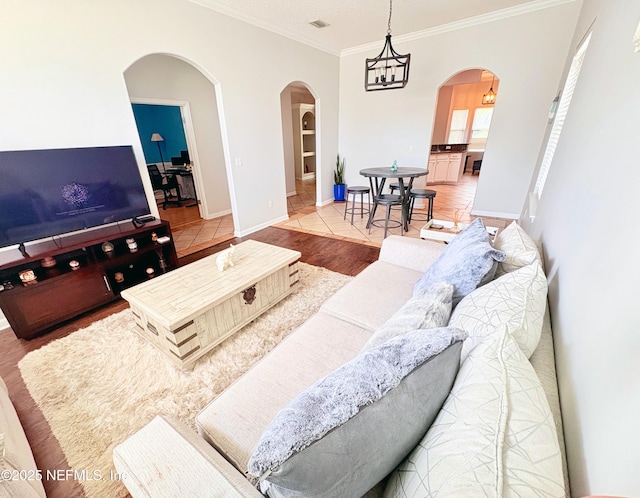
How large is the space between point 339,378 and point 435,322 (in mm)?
528

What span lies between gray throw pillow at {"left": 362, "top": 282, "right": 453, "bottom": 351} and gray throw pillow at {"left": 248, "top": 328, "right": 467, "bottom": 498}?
243mm

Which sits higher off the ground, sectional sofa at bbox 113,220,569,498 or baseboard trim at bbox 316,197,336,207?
sectional sofa at bbox 113,220,569,498

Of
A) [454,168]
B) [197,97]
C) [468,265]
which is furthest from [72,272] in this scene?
[454,168]

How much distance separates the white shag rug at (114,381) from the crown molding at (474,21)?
4.75m

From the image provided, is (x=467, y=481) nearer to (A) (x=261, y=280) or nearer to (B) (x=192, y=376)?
(B) (x=192, y=376)

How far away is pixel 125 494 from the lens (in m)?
1.16

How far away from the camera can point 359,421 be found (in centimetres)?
51

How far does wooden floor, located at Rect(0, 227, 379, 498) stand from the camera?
4.17 ft

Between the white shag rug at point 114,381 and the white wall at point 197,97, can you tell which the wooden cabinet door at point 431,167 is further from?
the white shag rug at point 114,381

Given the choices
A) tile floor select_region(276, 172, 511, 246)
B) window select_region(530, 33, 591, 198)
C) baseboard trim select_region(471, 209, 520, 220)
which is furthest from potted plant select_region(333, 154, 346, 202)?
window select_region(530, 33, 591, 198)

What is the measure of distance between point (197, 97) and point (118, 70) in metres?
2.00

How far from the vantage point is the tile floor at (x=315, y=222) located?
3.94 meters

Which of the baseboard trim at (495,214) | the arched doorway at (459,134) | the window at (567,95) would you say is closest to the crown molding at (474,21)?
the window at (567,95)

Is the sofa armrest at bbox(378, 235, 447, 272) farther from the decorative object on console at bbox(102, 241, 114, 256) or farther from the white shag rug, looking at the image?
the decorative object on console at bbox(102, 241, 114, 256)
